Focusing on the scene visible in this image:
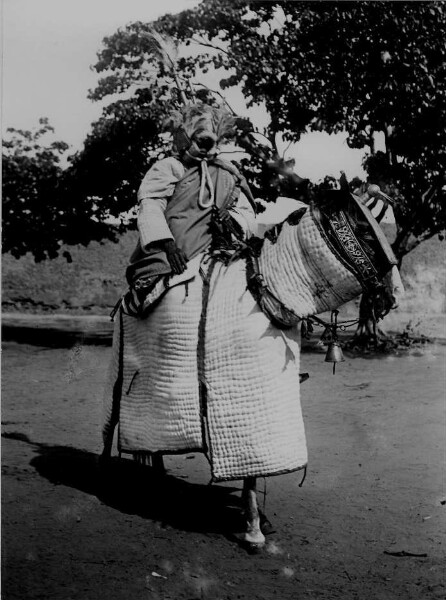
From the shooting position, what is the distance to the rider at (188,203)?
3.59m

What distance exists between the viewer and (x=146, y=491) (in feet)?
13.8

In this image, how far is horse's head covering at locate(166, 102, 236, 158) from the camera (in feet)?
12.4

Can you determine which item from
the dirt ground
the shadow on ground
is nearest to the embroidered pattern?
the dirt ground

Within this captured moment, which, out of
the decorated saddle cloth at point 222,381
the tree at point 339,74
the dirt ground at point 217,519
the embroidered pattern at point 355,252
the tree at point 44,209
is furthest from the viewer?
the tree at point 44,209

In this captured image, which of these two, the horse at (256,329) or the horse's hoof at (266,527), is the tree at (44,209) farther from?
the horse's hoof at (266,527)

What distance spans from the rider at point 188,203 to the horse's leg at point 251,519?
3.62 ft

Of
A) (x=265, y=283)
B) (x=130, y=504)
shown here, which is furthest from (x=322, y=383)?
(x=265, y=283)

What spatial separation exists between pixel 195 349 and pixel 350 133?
5.77 metres

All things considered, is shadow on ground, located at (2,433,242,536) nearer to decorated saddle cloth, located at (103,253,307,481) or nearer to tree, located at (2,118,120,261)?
decorated saddle cloth, located at (103,253,307,481)

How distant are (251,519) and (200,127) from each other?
206 cm

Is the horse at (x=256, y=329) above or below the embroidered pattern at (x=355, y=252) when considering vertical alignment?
below

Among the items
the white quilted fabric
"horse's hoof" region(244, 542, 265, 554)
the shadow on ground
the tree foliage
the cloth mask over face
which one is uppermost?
the tree foliage

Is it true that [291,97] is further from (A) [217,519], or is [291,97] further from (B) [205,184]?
(A) [217,519]

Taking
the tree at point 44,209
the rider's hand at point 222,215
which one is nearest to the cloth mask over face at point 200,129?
the rider's hand at point 222,215
